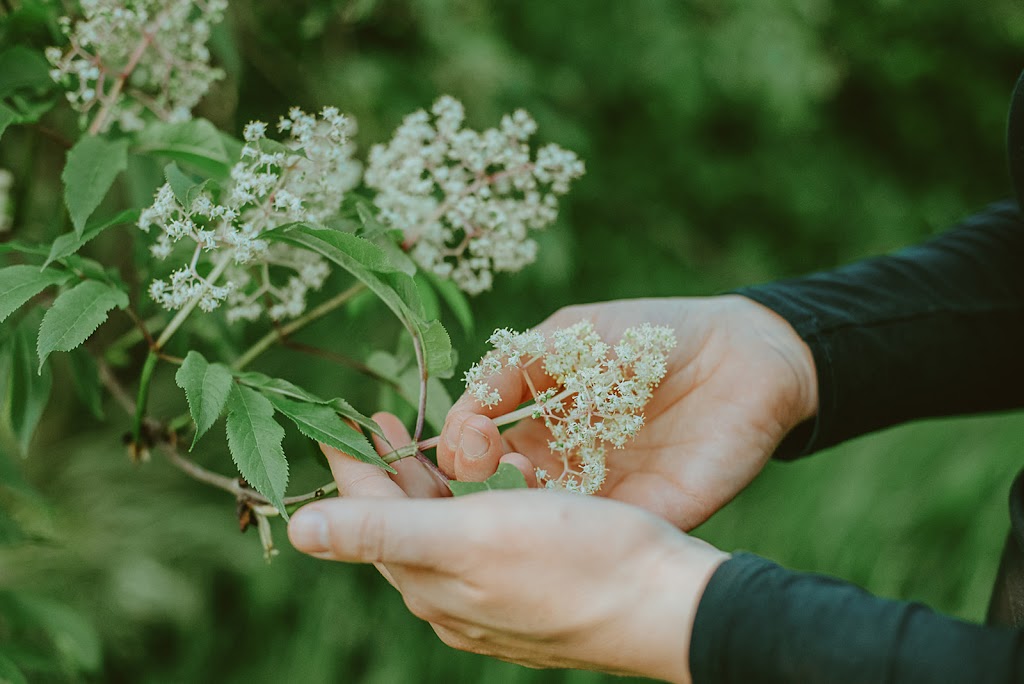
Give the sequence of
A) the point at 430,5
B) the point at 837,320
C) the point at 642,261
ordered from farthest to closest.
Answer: the point at 642,261
the point at 430,5
the point at 837,320

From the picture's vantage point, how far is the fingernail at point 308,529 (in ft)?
2.37

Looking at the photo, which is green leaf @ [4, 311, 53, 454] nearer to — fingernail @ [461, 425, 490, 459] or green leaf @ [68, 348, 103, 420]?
green leaf @ [68, 348, 103, 420]

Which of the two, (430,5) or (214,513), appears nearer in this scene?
(430,5)

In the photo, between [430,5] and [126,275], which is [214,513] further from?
[430,5]

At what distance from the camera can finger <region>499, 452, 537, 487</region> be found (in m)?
0.92

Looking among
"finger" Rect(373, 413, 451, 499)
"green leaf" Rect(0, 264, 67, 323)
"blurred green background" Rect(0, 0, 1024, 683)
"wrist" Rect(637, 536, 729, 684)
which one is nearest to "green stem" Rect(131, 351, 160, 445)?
"green leaf" Rect(0, 264, 67, 323)

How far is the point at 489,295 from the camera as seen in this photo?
267 centimetres

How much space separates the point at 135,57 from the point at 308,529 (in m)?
0.57

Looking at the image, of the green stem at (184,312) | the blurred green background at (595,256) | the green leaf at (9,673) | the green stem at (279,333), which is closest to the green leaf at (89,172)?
the green stem at (184,312)

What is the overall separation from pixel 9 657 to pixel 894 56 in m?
3.73

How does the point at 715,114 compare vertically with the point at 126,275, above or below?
above

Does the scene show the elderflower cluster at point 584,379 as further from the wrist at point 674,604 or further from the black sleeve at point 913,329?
the black sleeve at point 913,329

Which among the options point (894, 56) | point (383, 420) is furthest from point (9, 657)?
point (894, 56)

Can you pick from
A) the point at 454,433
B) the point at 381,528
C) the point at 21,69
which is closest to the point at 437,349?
the point at 454,433
